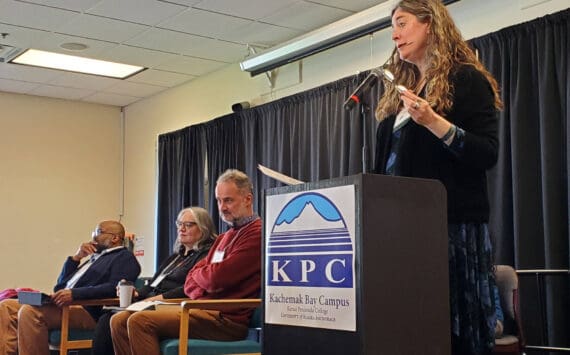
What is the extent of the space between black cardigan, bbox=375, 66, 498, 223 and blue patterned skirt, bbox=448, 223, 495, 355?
4 cm

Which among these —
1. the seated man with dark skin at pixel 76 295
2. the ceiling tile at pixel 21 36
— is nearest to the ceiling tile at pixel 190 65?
the ceiling tile at pixel 21 36

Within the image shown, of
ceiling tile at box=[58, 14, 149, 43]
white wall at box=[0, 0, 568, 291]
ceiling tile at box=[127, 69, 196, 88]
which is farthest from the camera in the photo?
white wall at box=[0, 0, 568, 291]

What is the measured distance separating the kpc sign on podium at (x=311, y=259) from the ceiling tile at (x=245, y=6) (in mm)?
3601

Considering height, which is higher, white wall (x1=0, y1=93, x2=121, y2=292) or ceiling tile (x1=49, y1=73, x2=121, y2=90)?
ceiling tile (x1=49, y1=73, x2=121, y2=90)

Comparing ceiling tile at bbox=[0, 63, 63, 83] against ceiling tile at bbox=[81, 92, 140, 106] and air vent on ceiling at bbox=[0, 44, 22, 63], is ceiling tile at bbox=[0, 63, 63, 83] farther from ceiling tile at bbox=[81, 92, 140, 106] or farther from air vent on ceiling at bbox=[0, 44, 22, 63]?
ceiling tile at bbox=[81, 92, 140, 106]

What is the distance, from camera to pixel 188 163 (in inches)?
275

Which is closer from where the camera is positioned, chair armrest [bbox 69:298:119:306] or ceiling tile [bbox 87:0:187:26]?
chair armrest [bbox 69:298:119:306]

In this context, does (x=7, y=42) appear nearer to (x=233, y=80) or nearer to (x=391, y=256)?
(x=233, y=80)

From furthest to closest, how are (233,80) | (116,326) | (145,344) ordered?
(233,80)
(116,326)
(145,344)

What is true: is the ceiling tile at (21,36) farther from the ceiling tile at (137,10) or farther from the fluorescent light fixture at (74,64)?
the ceiling tile at (137,10)

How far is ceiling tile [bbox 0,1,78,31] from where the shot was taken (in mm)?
5176

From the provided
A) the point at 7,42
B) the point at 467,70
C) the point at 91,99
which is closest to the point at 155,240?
the point at 91,99

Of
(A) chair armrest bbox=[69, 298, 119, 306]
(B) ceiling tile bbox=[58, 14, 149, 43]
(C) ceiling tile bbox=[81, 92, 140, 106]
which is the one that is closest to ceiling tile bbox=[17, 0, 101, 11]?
(B) ceiling tile bbox=[58, 14, 149, 43]

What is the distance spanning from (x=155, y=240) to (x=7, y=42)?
2416 mm
